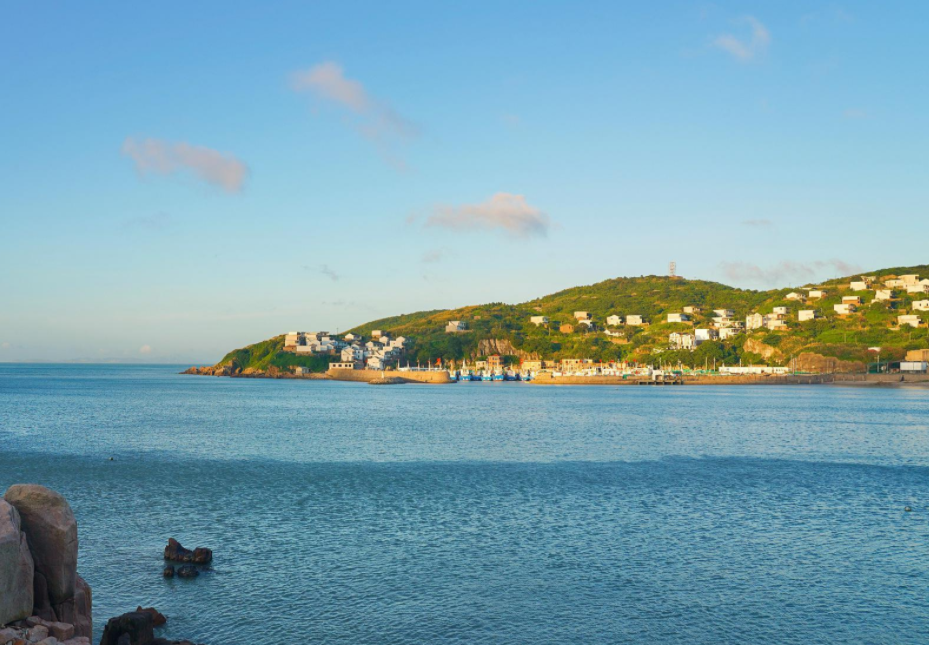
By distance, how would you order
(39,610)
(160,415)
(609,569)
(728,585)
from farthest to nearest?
1. (160,415)
2. (609,569)
3. (728,585)
4. (39,610)

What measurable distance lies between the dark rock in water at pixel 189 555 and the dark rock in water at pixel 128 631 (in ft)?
20.9

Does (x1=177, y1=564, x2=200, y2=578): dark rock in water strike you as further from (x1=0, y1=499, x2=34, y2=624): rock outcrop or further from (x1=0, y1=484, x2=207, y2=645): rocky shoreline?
(x1=0, y1=499, x2=34, y2=624): rock outcrop

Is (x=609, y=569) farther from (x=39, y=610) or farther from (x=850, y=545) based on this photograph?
(x=39, y=610)

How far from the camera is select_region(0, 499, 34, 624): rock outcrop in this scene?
13242 millimetres

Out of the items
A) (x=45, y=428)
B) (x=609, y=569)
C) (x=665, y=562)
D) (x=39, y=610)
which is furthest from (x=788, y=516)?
(x=45, y=428)

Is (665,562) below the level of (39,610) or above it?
below

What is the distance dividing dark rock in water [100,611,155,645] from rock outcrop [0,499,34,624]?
2.50 m

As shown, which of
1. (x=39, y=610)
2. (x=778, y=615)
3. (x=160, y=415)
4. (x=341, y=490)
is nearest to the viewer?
(x=39, y=610)

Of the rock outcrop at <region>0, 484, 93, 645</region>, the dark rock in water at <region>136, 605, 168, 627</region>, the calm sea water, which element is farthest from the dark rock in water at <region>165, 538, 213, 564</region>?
the rock outcrop at <region>0, 484, 93, 645</region>

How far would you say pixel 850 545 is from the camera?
25547 millimetres

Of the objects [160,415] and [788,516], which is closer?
[788,516]

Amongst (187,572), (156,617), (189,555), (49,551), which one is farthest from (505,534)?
(49,551)

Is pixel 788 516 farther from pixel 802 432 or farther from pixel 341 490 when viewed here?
pixel 802 432

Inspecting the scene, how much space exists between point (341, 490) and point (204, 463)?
14037 millimetres
